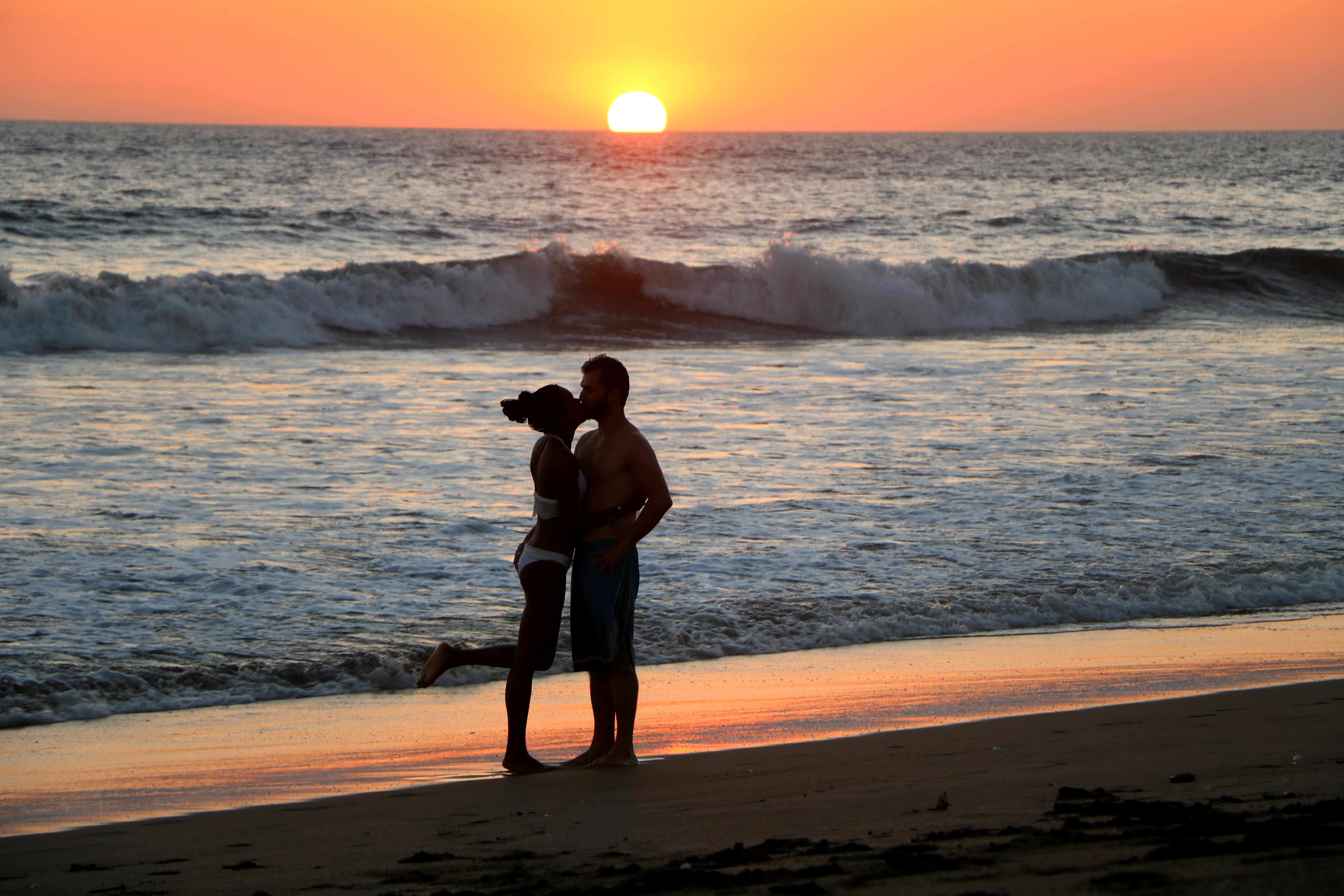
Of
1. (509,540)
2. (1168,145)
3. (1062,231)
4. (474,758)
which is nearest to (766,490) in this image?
(509,540)

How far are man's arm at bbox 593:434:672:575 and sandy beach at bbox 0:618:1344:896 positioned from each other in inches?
29.9

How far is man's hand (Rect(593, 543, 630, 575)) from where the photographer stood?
4309 mm

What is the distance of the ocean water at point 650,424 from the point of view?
6855mm

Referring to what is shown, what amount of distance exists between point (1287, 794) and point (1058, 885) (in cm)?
120

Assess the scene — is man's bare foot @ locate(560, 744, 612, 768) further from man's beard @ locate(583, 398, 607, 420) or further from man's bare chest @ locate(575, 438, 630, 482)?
man's beard @ locate(583, 398, 607, 420)

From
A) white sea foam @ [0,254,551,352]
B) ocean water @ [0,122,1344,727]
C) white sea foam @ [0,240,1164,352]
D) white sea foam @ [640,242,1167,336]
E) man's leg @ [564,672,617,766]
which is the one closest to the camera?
man's leg @ [564,672,617,766]

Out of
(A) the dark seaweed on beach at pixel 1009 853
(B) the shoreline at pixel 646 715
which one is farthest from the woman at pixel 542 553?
(A) the dark seaweed on beach at pixel 1009 853

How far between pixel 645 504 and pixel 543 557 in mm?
422

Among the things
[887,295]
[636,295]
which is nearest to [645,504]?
[636,295]

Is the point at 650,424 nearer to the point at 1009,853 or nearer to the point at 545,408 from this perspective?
the point at 545,408

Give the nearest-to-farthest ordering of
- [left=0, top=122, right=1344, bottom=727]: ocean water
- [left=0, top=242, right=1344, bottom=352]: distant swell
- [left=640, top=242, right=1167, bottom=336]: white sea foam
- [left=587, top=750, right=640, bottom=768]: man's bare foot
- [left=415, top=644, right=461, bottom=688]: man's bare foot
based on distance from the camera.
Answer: [left=587, top=750, right=640, bottom=768]: man's bare foot → [left=415, top=644, right=461, bottom=688]: man's bare foot → [left=0, top=122, right=1344, bottom=727]: ocean water → [left=0, top=242, right=1344, bottom=352]: distant swell → [left=640, top=242, right=1167, bottom=336]: white sea foam

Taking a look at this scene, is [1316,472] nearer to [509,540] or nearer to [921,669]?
[921,669]

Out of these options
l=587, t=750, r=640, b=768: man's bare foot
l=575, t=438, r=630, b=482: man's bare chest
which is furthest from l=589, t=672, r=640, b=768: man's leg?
l=575, t=438, r=630, b=482: man's bare chest

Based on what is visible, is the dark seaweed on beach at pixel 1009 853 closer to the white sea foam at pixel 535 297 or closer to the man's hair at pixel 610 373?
the man's hair at pixel 610 373
